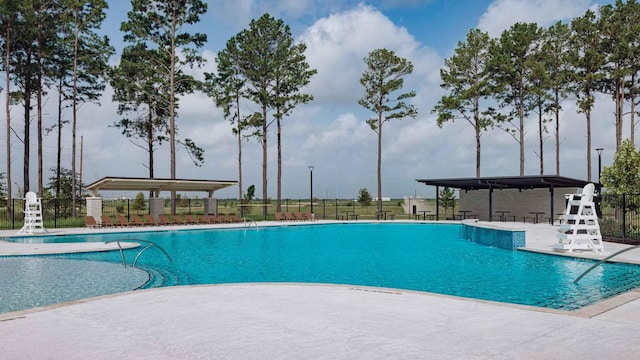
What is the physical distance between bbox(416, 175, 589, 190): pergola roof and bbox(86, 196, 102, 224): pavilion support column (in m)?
17.7

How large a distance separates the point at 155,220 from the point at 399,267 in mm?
17530

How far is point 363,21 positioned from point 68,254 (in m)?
10.8

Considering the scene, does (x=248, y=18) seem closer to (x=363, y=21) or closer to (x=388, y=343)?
(x=363, y=21)

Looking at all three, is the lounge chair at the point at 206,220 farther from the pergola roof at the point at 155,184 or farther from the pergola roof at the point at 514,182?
the pergola roof at the point at 514,182

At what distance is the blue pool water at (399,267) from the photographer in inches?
351

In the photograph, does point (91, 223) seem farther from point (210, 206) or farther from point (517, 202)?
point (517, 202)

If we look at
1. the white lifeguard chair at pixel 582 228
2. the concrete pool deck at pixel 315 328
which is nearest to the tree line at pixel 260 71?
the white lifeguard chair at pixel 582 228

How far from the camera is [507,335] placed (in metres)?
4.80

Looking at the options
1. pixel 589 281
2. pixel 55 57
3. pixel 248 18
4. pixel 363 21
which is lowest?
pixel 589 281

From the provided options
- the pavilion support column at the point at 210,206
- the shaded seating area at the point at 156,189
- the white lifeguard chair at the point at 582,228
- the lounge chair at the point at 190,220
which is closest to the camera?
the white lifeguard chair at the point at 582,228

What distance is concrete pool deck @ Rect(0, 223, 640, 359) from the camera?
14.0 feet

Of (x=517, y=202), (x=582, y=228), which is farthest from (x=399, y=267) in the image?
(x=517, y=202)

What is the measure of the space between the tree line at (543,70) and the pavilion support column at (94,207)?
74.8 ft

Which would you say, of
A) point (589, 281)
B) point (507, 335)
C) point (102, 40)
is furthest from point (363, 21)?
point (102, 40)
